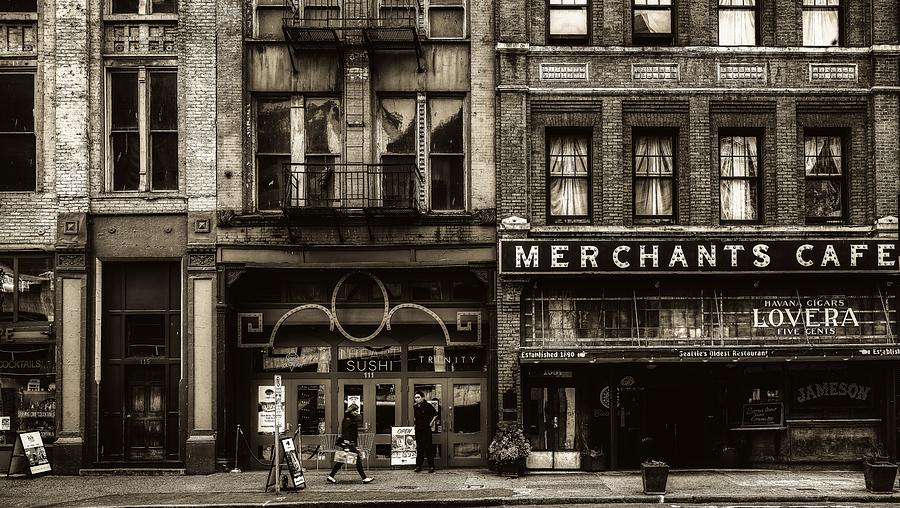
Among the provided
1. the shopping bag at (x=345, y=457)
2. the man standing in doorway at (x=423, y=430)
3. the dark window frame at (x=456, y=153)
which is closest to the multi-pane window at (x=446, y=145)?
the dark window frame at (x=456, y=153)

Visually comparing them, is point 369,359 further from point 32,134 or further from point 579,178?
point 32,134

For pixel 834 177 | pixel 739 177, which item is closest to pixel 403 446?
pixel 739 177

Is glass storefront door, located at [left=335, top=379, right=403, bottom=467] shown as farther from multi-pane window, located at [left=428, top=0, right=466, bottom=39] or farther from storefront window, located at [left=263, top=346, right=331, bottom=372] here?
multi-pane window, located at [left=428, top=0, right=466, bottom=39]

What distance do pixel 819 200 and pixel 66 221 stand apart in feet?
58.0

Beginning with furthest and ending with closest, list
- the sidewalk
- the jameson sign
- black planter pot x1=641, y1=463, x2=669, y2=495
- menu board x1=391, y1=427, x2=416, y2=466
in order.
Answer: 1. menu board x1=391, y1=427, x2=416, y2=466
2. the jameson sign
3. black planter pot x1=641, y1=463, x2=669, y2=495
4. the sidewalk

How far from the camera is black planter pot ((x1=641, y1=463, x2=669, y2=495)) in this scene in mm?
17953

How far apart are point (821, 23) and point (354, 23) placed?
11.2 meters

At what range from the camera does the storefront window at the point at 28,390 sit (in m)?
21.9

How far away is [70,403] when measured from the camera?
2164 cm

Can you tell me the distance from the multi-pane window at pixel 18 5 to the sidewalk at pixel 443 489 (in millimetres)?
10898

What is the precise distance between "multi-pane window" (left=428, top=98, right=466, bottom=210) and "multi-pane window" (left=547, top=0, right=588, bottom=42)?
9.60ft

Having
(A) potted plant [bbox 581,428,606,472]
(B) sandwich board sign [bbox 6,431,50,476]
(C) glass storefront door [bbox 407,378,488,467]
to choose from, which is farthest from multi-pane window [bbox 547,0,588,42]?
(B) sandwich board sign [bbox 6,431,50,476]

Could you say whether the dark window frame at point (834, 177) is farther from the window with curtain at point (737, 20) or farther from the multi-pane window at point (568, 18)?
the multi-pane window at point (568, 18)

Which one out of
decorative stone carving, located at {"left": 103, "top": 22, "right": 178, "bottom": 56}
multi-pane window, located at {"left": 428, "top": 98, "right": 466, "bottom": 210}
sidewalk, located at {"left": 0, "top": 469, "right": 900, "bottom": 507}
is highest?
decorative stone carving, located at {"left": 103, "top": 22, "right": 178, "bottom": 56}
